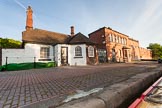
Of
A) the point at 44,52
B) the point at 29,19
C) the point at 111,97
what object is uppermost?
the point at 29,19

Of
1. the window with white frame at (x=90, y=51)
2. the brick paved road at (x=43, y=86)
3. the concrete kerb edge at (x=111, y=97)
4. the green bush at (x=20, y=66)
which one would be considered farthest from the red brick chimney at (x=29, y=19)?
the concrete kerb edge at (x=111, y=97)

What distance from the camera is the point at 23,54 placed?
14.6 meters

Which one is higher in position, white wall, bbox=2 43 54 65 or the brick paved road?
white wall, bbox=2 43 54 65

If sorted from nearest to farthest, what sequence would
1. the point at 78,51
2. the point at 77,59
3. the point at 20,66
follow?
the point at 20,66 → the point at 77,59 → the point at 78,51

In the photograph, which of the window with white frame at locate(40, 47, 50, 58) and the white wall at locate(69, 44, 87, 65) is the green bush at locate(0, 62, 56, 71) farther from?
the white wall at locate(69, 44, 87, 65)

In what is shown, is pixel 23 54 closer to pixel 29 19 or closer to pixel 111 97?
pixel 29 19

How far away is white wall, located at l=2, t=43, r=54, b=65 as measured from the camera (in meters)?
13.6

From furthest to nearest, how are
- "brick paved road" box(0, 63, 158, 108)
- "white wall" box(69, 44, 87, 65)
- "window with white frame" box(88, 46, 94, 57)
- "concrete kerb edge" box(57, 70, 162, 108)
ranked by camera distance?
"window with white frame" box(88, 46, 94, 57) → "white wall" box(69, 44, 87, 65) → "brick paved road" box(0, 63, 158, 108) → "concrete kerb edge" box(57, 70, 162, 108)

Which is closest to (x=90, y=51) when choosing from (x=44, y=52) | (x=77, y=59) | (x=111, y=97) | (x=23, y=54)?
(x=77, y=59)

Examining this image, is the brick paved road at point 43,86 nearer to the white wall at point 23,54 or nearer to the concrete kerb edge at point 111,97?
the concrete kerb edge at point 111,97

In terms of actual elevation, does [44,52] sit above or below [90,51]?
below

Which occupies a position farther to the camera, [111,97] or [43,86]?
[43,86]

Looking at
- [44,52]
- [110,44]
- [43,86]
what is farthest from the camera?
[110,44]

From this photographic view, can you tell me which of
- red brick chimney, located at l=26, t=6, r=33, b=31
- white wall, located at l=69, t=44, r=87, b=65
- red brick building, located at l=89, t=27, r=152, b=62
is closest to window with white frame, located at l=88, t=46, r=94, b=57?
white wall, located at l=69, t=44, r=87, b=65
